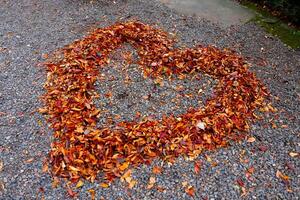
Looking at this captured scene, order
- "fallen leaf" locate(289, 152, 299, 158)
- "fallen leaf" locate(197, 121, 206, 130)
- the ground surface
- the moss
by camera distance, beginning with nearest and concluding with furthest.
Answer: "fallen leaf" locate(289, 152, 299, 158)
"fallen leaf" locate(197, 121, 206, 130)
the moss
the ground surface

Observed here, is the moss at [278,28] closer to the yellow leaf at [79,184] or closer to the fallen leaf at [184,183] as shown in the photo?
the fallen leaf at [184,183]

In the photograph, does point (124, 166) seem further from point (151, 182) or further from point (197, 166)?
point (197, 166)

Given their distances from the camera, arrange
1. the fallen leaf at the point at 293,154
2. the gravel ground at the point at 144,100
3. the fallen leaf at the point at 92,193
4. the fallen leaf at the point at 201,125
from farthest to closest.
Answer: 1. the fallen leaf at the point at 201,125
2. the fallen leaf at the point at 293,154
3. the gravel ground at the point at 144,100
4. the fallen leaf at the point at 92,193

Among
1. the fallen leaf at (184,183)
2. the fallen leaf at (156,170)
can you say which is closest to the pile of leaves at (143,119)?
the fallen leaf at (156,170)

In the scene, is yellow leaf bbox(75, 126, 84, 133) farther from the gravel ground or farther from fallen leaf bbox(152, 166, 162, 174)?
fallen leaf bbox(152, 166, 162, 174)

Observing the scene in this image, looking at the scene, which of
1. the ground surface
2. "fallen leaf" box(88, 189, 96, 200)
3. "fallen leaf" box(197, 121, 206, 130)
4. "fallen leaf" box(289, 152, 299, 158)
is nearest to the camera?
"fallen leaf" box(88, 189, 96, 200)

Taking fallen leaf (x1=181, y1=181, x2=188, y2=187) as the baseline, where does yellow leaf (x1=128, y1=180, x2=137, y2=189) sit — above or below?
below

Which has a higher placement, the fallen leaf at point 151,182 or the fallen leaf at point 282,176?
the fallen leaf at point 282,176

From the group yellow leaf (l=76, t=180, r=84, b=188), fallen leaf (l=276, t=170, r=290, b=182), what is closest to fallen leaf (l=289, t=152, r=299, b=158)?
fallen leaf (l=276, t=170, r=290, b=182)
